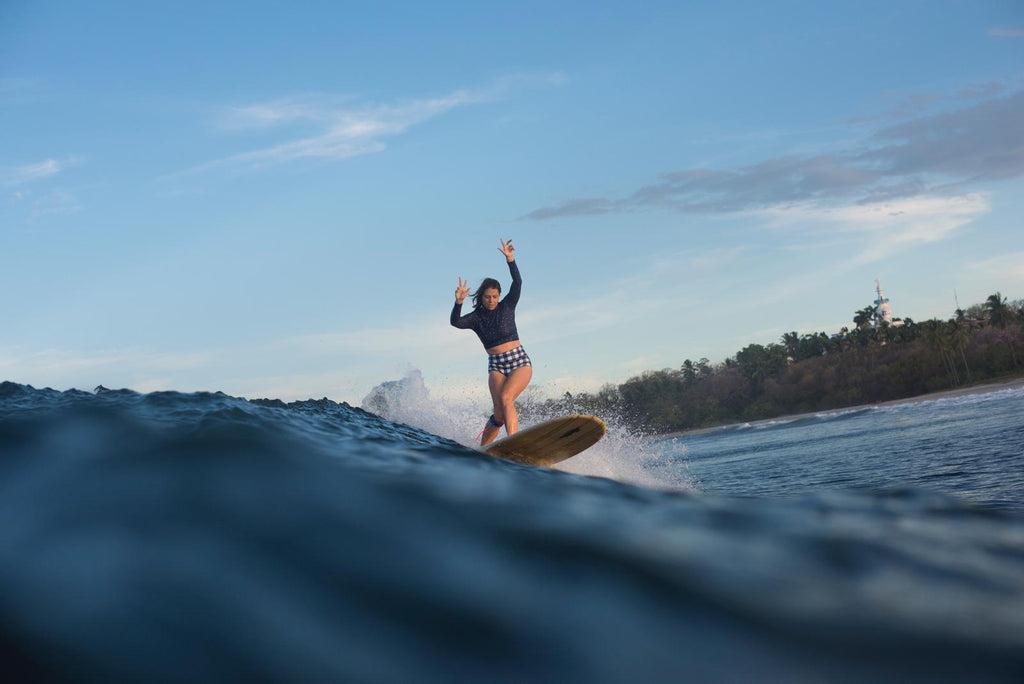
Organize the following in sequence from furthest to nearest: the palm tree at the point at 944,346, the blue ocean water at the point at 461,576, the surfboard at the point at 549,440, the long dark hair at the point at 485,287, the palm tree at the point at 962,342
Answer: the palm tree at the point at 944,346
the palm tree at the point at 962,342
the long dark hair at the point at 485,287
the surfboard at the point at 549,440
the blue ocean water at the point at 461,576

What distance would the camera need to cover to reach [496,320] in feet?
27.1

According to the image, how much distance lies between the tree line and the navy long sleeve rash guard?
4113cm

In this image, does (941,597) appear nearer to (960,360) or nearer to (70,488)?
(70,488)

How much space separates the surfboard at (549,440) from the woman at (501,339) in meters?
1.50

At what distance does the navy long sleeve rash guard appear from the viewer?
827 centimetres

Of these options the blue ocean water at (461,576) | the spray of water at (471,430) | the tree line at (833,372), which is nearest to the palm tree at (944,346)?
the tree line at (833,372)

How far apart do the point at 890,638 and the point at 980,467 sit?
1086 centimetres

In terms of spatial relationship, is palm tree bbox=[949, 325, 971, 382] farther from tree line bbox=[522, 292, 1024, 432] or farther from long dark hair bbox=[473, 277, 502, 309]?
long dark hair bbox=[473, 277, 502, 309]

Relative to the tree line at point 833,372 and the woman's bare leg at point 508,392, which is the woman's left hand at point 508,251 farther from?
the tree line at point 833,372

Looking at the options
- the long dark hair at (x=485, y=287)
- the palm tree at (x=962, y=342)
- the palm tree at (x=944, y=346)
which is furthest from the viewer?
the palm tree at (x=944, y=346)

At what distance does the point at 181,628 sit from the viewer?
1.16 m

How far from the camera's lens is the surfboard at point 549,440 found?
629 cm

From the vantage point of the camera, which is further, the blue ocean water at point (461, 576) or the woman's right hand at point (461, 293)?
the woman's right hand at point (461, 293)

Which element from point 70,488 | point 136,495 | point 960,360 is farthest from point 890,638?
point 960,360
